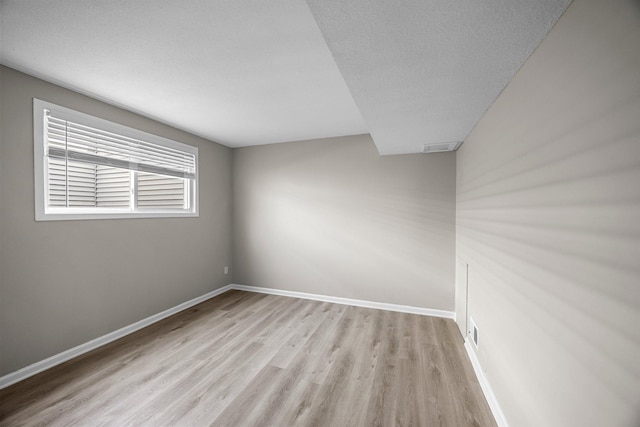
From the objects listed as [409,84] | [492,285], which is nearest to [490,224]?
[492,285]

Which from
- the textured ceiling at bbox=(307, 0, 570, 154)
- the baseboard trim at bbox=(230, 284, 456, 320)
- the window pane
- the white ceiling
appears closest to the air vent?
the white ceiling

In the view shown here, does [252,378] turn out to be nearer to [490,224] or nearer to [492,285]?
[492,285]

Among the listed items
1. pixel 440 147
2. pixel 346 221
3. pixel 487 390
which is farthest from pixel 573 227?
pixel 346 221

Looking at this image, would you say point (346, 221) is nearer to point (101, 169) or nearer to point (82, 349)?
point (101, 169)

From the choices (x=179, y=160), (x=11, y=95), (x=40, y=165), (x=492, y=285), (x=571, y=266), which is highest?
(x=11, y=95)

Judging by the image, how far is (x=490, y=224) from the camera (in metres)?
1.75

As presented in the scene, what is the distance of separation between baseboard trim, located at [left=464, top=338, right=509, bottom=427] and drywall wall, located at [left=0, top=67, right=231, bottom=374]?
3428mm

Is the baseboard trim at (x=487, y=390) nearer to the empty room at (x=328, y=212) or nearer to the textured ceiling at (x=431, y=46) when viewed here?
the empty room at (x=328, y=212)

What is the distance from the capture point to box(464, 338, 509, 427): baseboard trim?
1.49 metres

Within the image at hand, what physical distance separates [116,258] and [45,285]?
553mm

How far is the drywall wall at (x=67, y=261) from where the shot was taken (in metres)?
1.85

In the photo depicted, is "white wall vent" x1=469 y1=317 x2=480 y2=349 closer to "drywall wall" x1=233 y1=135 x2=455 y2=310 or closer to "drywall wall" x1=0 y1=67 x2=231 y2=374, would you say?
"drywall wall" x1=233 y1=135 x2=455 y2=310

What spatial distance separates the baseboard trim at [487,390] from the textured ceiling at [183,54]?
2589 millimetres

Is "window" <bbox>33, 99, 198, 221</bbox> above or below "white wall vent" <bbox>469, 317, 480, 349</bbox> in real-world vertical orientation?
above
